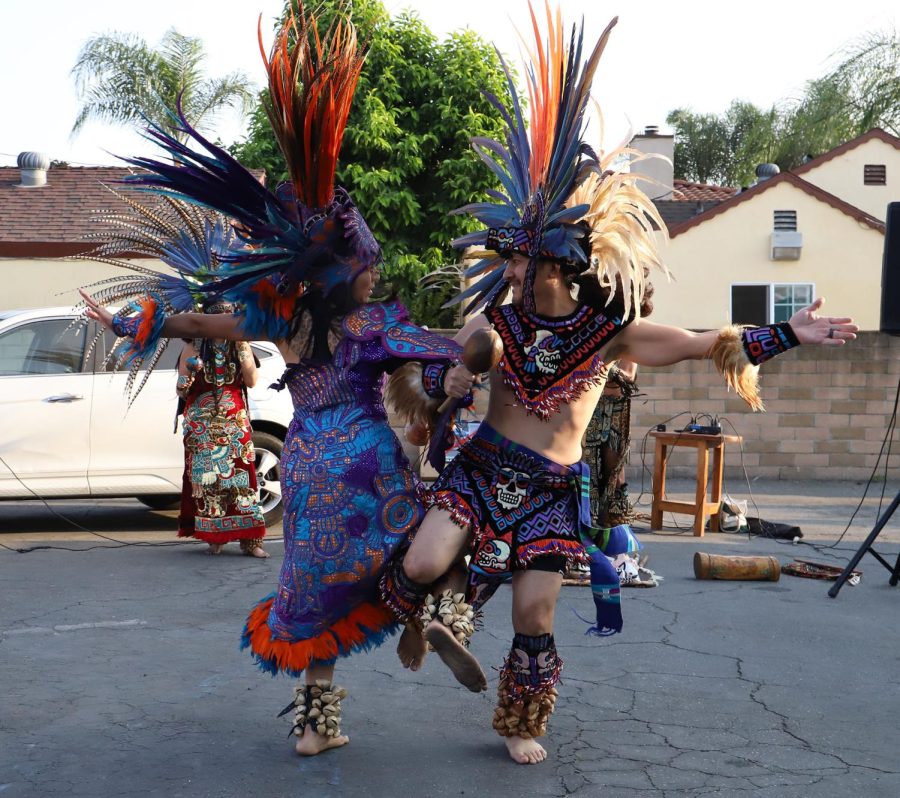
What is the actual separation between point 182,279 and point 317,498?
106 centimetres

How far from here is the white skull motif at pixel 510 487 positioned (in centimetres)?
417

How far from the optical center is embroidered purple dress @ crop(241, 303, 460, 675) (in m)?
4.03

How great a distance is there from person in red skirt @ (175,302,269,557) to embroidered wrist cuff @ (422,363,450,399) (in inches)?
169

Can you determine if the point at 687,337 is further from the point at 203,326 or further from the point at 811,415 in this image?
the point at 811,415

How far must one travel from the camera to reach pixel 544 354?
169 inches

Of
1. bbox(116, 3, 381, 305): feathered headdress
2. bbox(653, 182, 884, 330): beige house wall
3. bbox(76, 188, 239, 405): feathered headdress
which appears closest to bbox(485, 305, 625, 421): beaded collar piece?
bbox(116, 3, 381, 305): feathered headdress

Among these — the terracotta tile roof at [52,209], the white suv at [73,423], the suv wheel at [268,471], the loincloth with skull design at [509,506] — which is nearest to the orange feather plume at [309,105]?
the loincloth with skull design at [509,506]

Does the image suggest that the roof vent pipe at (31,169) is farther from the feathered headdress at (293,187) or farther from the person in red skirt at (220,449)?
the feathered headdress at (293,187)

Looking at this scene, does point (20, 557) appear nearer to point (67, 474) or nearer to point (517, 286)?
point (67, 474)

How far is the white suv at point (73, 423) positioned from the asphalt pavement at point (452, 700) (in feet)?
4.04

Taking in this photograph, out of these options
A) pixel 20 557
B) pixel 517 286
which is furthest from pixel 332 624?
pixel 20 557

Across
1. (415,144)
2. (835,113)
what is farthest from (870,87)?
(415,144)

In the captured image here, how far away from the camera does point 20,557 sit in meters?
8.35

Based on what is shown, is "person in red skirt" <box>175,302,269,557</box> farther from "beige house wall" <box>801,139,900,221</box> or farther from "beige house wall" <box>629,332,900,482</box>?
"beige house wall" <box>801,139,900,221</box>
